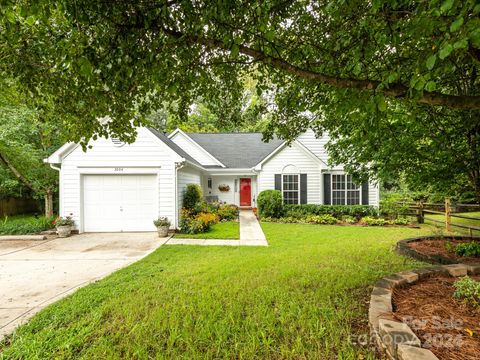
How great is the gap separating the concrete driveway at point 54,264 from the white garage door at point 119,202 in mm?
550

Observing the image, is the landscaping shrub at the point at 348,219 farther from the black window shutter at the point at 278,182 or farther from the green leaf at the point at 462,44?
the green leaf at the point at 462,44

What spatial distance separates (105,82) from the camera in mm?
3045

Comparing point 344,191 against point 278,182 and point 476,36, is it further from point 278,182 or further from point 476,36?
point 476,36

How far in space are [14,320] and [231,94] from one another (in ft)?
15.9

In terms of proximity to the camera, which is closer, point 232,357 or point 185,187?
point 232,357

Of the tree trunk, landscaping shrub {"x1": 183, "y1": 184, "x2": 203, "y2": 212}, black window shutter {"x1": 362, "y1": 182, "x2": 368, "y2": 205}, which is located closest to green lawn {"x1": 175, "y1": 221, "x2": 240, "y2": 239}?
landscaping shrub {"x1": 183, "y1": 184, "x2": 203, "y2": 212}

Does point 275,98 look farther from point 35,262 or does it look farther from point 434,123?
point 35,262

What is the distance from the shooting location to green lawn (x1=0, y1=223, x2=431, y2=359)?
269cm

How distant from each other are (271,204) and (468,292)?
9989 millimetres

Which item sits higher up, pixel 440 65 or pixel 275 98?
pixel 275 98

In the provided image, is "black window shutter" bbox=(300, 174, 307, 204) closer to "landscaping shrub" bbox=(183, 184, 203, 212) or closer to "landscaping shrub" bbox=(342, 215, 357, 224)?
"landscaping shrub" bbox=(342, 215, 357, 224)

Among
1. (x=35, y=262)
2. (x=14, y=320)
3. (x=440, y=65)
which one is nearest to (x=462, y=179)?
(x=440, y=65)

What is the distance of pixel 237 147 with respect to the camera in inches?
722

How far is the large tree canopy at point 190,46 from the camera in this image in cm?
239
